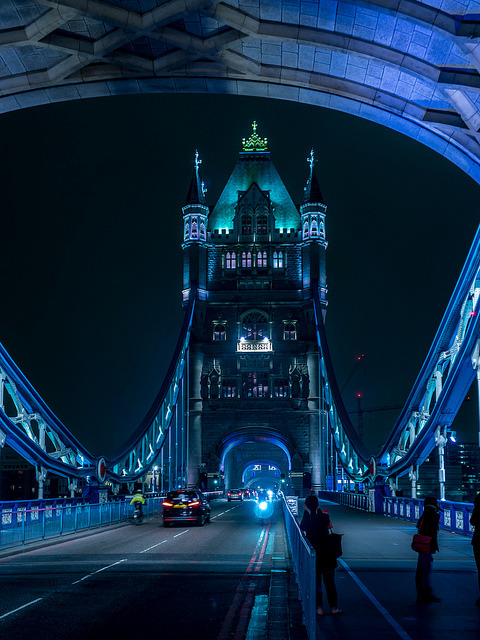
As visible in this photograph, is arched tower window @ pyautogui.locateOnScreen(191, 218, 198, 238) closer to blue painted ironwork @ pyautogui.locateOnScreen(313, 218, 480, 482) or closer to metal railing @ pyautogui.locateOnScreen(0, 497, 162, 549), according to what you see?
blue painted ironwork @ pyautogui.locateOnScreen(313, 218, 480, 482)

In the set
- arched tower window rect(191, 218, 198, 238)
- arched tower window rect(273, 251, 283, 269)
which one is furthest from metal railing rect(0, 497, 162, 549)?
arched tower window rect(191, 218, 198, 238)

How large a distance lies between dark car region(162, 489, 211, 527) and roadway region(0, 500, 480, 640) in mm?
9515

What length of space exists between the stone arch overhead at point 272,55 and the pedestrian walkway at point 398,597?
10.9 m

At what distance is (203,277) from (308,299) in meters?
Result: 11.7

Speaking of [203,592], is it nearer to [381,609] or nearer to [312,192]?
[381,609]

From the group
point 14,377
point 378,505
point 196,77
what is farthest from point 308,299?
point 196,77

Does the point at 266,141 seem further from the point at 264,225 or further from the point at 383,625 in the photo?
the point at 383,625

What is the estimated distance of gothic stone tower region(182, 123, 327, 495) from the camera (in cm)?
8975

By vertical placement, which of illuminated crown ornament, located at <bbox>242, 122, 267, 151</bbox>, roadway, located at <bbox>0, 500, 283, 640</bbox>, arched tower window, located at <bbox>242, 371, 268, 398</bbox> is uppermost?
illuminated crown ornament, located at <bbox>242, 122, 267, 151</bbox>

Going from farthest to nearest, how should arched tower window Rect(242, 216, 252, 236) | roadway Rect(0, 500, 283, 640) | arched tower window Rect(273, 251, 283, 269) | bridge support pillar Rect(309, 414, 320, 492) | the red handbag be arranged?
arched tower window Rect(242, 216, 252, 236), arched tower window Rect(273, 251, 283, 269), bridge support pillar Rect(309, 414, 320, 492), the red handbag, roadway Rect(0, 500, 283, 640)

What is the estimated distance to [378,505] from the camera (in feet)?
145

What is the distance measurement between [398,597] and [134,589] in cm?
427

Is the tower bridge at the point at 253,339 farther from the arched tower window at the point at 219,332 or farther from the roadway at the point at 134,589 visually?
the roadway at the point at 134,589

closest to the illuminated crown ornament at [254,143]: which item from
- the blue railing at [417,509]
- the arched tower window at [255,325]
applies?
the arched tower window at [255,325]
